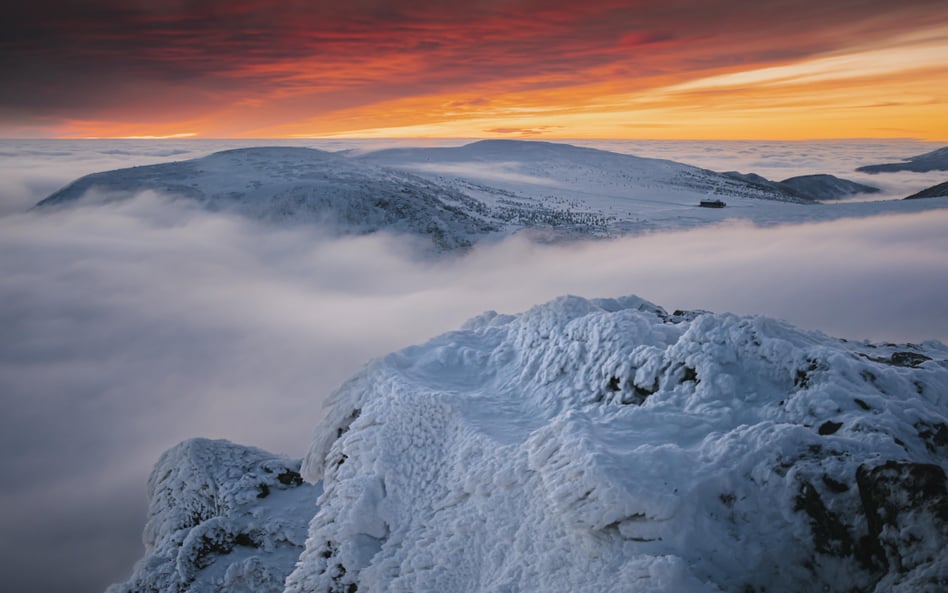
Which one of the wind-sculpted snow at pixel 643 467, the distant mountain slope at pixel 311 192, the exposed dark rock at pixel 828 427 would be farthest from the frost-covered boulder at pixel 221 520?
the distant mountain slope at pixel 311 192

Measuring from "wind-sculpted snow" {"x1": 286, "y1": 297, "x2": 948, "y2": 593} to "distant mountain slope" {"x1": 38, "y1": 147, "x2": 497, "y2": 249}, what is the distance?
62.1m

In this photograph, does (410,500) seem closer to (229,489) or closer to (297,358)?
(229,489)

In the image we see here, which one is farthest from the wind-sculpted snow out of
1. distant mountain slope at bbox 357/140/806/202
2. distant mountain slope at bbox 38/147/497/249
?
distant mountain slope at bbox 357/140/806/202

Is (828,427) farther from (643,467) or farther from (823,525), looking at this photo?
(643,467)

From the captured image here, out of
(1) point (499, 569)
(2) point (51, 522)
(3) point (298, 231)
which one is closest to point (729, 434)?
(1) point (499, 569)

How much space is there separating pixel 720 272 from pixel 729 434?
43.5 m

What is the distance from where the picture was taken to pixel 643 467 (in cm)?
664

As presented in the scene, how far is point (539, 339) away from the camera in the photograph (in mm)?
10984

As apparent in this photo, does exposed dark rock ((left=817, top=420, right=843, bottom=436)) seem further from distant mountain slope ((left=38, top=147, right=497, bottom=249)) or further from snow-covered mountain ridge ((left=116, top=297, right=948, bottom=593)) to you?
distant mountain slope ((left=38, top=147, right=497, bottom=249))

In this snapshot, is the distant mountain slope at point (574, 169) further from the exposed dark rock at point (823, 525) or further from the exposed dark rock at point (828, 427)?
the exposed dark rock at point (823, 525)

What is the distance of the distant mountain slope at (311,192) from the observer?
74.9 metres

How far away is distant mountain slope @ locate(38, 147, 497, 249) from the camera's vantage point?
74.9 meters

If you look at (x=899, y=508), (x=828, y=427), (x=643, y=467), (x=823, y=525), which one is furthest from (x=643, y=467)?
(x=828, y=427)

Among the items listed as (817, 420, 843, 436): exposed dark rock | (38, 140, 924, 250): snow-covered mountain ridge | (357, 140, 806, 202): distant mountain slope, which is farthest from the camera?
(357, 140, 806, 202): distant mountain slope
